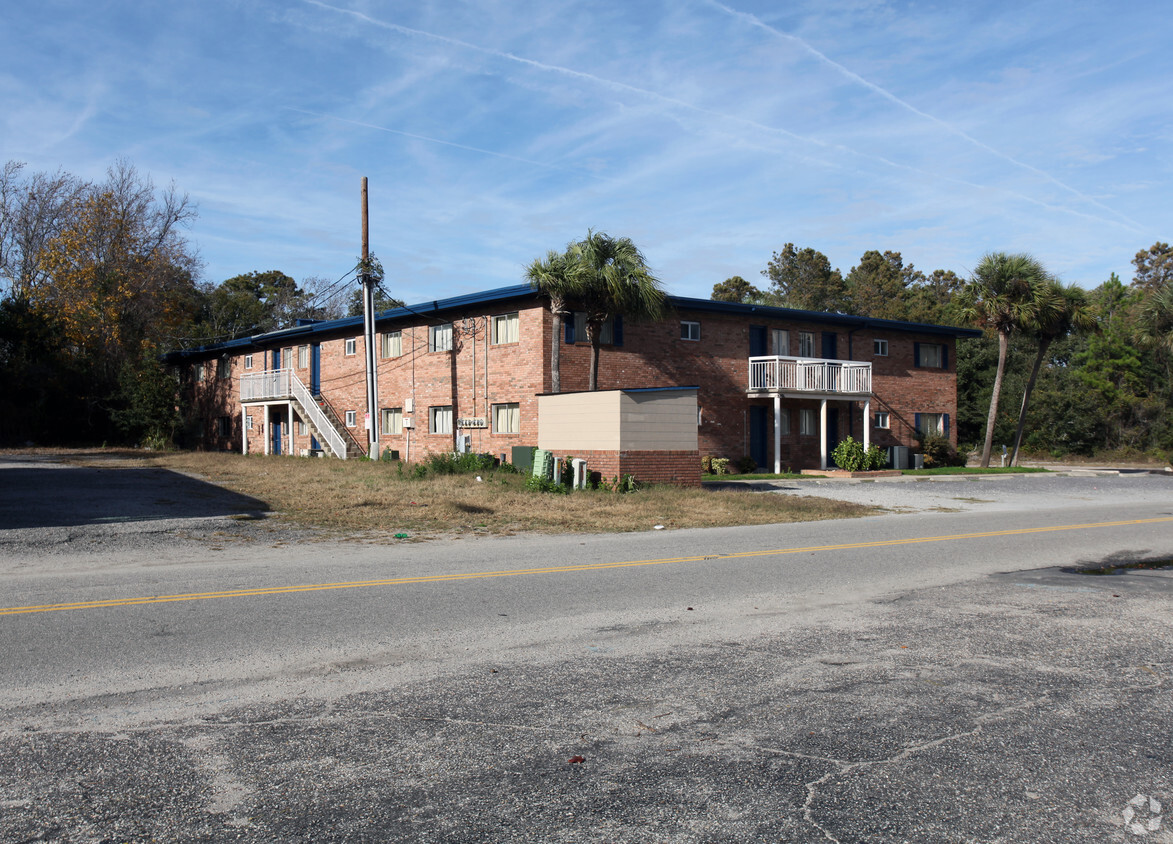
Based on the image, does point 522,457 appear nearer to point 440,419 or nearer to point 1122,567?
point 440,419

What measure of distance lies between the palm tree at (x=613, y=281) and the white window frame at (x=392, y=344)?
927cm

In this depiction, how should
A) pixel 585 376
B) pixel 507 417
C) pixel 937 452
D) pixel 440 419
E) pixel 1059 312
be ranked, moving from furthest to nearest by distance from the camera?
pixel 937 452 → pixel 1059 312 → pixel 440 419 → pixel 507 417 → pixel 585 376

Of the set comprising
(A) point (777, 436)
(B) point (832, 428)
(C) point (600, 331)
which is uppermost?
(C) point (600, 331)

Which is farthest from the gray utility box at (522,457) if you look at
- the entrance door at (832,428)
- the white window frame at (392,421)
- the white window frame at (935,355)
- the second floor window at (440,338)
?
the white window frame at (935,355)

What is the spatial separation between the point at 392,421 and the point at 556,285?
11030mm

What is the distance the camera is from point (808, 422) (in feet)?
110

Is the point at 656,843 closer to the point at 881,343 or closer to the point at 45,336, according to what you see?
the point at 881,343

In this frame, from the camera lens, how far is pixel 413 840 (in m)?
3.21

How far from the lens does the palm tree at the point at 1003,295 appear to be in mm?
35000

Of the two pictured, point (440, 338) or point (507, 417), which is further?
point (440, 338)

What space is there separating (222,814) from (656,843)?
1.69m

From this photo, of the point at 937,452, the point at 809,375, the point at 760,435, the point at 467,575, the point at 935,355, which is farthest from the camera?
the point at 935,355

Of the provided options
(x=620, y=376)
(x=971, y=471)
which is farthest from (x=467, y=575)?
(x=971, y=471)

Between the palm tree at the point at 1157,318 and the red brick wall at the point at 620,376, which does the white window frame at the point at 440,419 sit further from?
the palm tree at the point at 1157,318
